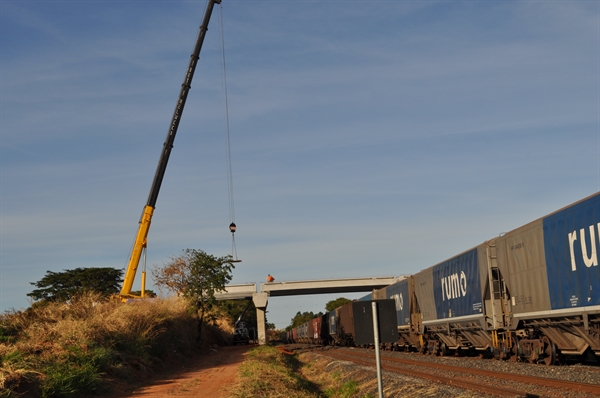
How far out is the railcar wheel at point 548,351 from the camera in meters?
18.8

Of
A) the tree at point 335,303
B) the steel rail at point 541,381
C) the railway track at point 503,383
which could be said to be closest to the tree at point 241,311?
the tree at point 335,303

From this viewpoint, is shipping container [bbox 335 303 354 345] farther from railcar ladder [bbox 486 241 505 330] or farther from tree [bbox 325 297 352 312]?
tree [bbox 325 297 352 312]

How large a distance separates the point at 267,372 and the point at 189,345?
17861 millimetres

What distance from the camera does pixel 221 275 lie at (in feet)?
155

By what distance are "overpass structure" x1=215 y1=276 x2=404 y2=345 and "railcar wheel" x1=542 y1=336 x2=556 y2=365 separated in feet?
157

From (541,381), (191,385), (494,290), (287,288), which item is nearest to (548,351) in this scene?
(494,290)

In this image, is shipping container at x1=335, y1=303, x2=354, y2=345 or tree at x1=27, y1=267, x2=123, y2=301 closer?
shipping container at x1=335, y1=303, x2=354, y2=345

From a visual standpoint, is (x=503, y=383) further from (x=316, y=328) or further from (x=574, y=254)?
(x=316, y=328)

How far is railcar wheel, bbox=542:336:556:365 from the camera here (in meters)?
18.8

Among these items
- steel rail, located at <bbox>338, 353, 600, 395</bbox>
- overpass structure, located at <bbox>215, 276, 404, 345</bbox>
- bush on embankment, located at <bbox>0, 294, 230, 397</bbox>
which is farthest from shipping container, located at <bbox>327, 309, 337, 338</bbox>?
steel rail, located at <bbox>338, 353, 600, 395</bbox>

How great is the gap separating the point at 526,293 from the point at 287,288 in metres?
50.3

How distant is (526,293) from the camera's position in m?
19.4

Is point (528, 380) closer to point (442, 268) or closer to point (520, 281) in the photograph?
point (520, 281)

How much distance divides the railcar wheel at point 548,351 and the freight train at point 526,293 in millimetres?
31
